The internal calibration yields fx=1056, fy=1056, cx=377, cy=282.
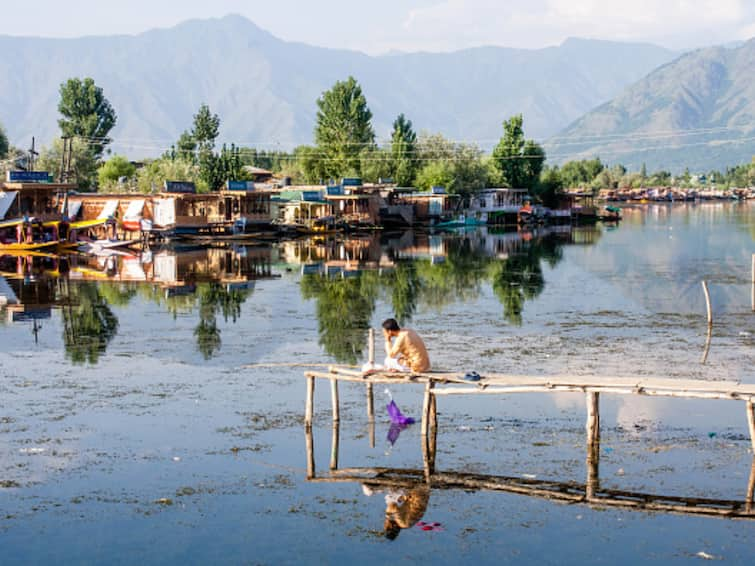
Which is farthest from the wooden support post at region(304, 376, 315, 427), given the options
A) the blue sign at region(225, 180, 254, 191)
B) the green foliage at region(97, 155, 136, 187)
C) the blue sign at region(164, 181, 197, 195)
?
the green foliage at region(97, 155, 136, 187)

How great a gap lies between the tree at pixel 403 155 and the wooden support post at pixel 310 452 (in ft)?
316

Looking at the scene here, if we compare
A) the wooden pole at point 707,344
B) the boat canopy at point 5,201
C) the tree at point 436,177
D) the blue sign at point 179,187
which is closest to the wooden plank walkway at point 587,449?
the wooden pole at point 707,344

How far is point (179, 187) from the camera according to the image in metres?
76.5

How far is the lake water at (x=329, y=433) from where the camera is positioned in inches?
570

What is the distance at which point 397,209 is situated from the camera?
100 meters

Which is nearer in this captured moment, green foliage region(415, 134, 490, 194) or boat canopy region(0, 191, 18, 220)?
boat canopy region(0, 191, 18, 220)

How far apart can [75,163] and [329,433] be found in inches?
3353

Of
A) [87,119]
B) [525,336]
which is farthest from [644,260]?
[87,119]

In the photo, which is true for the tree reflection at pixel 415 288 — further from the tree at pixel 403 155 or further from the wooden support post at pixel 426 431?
the tree at pixel 403 155

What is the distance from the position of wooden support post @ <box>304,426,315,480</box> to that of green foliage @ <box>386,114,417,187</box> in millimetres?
96031

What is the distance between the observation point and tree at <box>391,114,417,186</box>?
379ft

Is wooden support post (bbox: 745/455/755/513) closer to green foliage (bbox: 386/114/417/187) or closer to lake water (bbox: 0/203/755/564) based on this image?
lake water (bbox: 0/203/755/564)

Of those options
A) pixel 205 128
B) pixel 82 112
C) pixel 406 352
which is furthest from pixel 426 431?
pixel 205 128

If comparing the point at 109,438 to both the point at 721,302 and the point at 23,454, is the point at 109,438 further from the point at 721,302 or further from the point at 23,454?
the point at 721,302
